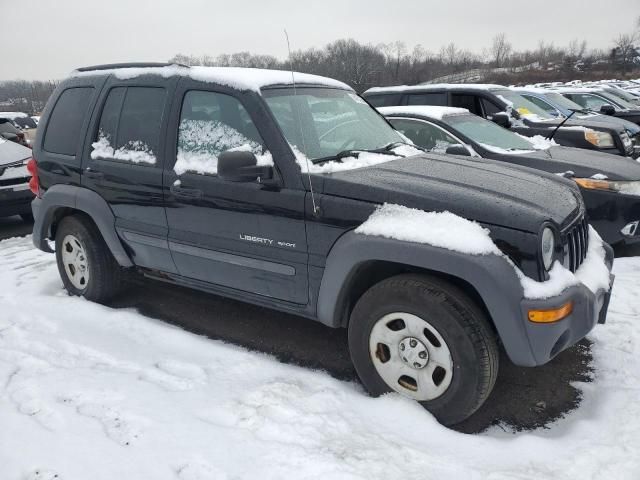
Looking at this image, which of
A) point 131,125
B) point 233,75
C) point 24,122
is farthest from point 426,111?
point 24,122

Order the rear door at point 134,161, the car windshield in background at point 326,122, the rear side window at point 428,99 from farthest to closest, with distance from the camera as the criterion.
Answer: the rear side window at point 428,99 → the rear door at point 134,161 → the car windshield in background at point 326,122

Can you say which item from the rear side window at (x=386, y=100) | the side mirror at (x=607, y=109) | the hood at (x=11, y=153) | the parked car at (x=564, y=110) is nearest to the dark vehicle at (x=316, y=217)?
the hood at (x=11, y=153)

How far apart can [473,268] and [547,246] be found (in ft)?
1.37

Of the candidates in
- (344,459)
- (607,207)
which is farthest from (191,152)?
(607,207)

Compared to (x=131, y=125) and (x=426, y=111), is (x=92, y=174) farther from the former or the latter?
(x=426, y=111)

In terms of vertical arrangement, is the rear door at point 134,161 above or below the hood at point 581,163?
above

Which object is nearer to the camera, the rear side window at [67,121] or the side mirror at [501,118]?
the rear side window at [67,121]

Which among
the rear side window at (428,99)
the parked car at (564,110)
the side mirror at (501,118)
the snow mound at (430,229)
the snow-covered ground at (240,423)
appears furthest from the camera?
the parked car at (564,110)

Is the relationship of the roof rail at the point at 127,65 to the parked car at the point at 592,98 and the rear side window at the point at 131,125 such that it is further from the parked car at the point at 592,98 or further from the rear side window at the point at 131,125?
the parked car at the point at 592,98

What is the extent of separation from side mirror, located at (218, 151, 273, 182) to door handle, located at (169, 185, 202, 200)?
1.55ft

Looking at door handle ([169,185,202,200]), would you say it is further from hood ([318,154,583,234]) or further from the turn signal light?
the turn signal light

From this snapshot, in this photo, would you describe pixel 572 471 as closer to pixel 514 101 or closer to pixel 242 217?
pixel 242 217

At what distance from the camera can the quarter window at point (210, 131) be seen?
3.30 meters

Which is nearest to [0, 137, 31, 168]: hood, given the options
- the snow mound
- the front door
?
the front door
